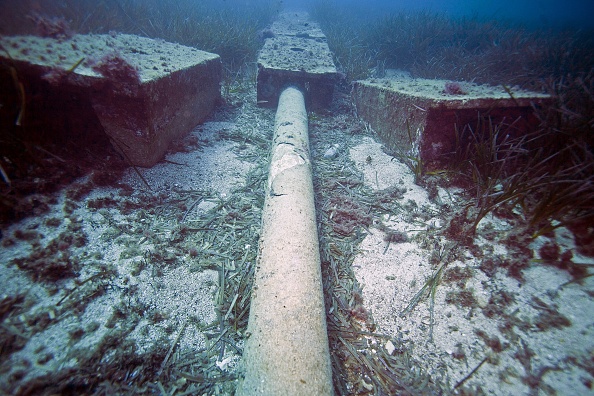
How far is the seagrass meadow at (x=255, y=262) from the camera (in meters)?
1.65

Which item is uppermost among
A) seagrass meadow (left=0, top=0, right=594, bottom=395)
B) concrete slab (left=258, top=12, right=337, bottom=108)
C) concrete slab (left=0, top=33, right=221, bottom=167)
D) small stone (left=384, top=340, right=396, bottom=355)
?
concrete slab (left=258, top=12, right=337, bottom=108)

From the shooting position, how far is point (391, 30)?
10.6 meters

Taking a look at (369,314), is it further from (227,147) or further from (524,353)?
(227,147)

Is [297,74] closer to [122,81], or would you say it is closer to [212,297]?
[122,81]

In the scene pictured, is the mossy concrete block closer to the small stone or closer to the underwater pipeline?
the underwater pipeline

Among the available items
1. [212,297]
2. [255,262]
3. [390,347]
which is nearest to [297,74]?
[255,262]

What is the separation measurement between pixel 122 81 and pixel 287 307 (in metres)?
2.81

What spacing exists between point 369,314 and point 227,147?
133 inches

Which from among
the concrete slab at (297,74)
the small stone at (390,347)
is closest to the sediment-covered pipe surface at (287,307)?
the small stone at (390,347)

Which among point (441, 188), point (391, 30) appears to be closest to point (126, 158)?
point (441, 188)

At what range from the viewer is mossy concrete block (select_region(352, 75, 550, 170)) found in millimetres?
2977

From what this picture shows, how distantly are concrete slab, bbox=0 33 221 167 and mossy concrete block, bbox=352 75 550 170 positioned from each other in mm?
3286

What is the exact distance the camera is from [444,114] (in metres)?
3.19

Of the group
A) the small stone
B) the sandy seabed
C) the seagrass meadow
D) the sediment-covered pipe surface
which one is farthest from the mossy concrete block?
the small stone
